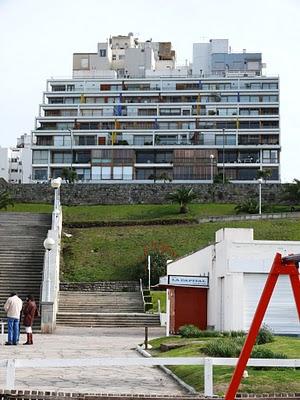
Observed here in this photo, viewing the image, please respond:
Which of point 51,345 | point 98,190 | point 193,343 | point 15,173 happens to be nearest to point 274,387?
point 193,343

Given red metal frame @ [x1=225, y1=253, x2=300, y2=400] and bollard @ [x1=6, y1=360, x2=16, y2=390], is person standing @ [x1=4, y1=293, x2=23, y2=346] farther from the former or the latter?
red metal frame @ [x1=225, y1=253, x2=300, y2=400]

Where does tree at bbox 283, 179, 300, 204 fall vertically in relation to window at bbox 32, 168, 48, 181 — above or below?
below

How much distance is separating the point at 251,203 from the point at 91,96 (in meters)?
43.0

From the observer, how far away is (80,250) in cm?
5281

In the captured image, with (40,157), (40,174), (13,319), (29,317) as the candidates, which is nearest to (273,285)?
(13,319)

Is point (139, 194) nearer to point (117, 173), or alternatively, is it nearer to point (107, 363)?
point (117, 173)

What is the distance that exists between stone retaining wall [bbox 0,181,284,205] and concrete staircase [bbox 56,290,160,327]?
3064cm

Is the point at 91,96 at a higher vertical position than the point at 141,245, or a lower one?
higher

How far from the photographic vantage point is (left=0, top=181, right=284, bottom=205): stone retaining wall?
7406cm

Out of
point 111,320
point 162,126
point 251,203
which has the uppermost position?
point 162,126

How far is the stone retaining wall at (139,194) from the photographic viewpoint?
74062 millimetres

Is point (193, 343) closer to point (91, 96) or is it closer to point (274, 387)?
point (274, 387)

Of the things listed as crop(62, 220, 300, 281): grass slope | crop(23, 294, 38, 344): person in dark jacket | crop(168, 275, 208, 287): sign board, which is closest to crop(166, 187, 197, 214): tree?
crop(62, 220, 300, 281): grass slope

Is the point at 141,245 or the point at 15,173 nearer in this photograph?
the point at 141,245
